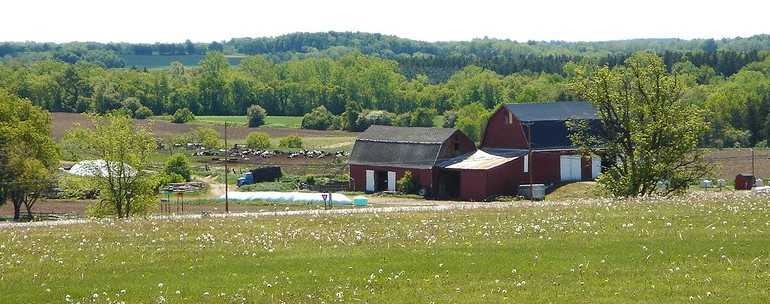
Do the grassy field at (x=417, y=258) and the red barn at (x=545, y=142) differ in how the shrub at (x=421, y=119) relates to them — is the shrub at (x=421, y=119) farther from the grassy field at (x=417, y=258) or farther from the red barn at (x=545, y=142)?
the grassy field at (x=417, y=258)

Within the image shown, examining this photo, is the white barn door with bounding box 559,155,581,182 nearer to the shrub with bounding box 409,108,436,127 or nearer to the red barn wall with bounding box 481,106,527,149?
the red barn wall with bounding box 481,106,527,149

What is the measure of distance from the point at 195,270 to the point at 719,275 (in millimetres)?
12499

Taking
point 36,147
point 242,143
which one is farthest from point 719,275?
point 242,143

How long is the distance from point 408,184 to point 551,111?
38.9 feet

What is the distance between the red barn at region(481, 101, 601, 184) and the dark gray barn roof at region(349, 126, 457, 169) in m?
4.30

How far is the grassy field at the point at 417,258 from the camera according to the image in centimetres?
2558

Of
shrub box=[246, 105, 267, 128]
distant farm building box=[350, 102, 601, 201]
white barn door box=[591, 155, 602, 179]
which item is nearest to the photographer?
distant farm building box=[350, 102, 601, 201]

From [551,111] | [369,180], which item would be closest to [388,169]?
[369,180]

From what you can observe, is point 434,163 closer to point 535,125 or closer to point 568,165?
point 535,125

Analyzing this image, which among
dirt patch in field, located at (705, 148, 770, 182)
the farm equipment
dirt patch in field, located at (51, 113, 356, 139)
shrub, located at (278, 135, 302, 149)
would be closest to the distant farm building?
the farm equipment

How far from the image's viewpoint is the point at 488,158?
83.1 metres

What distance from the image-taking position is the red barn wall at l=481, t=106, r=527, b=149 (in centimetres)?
8375

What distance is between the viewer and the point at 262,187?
90.2 m

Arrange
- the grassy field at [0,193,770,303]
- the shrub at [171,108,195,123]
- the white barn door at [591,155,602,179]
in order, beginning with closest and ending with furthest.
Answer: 1. the grassy field at [0,193,770,303]
2. the white barn door at [591,155,602,179]
3. the shrub at [171,108,195,123]
